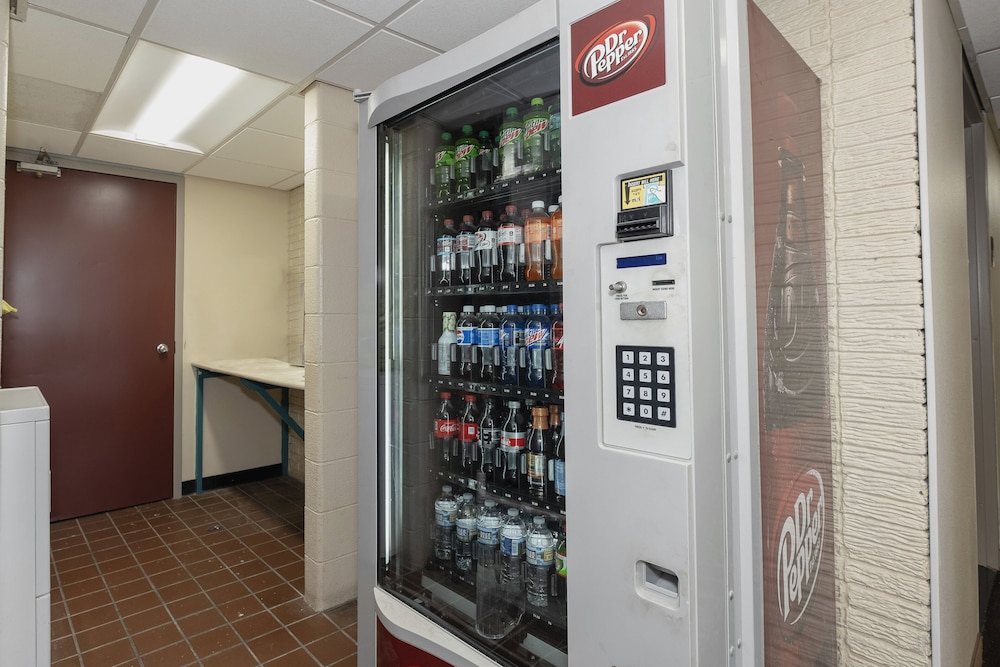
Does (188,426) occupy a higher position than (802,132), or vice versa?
(802,132)

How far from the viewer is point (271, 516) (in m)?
3.75

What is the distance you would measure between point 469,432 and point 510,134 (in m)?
0.91

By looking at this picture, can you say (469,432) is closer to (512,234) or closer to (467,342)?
(467,342)

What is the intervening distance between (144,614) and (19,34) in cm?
260

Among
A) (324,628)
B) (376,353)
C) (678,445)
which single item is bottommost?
(324,628)

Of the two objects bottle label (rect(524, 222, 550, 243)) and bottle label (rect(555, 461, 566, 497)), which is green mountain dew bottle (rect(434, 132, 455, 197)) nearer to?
bottle label (rect(524, 222, 550, 243))

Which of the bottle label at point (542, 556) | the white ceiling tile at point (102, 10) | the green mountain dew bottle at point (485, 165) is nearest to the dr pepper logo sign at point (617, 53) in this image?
the green mountain dew bottle at point (485, 165)

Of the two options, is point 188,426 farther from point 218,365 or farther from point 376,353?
point 376,353

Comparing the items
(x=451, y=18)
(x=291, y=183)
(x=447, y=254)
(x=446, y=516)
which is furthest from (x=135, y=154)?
→ (x=446, y=516)

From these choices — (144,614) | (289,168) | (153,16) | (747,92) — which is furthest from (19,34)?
(747,92)

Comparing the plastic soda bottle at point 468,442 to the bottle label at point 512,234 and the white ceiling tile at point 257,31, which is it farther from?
the white ceiling tile at point 257,31

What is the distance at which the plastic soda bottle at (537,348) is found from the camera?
1471 mm

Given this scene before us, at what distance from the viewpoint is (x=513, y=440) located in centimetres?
157

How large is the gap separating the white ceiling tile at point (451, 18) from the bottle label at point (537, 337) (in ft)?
4.35
